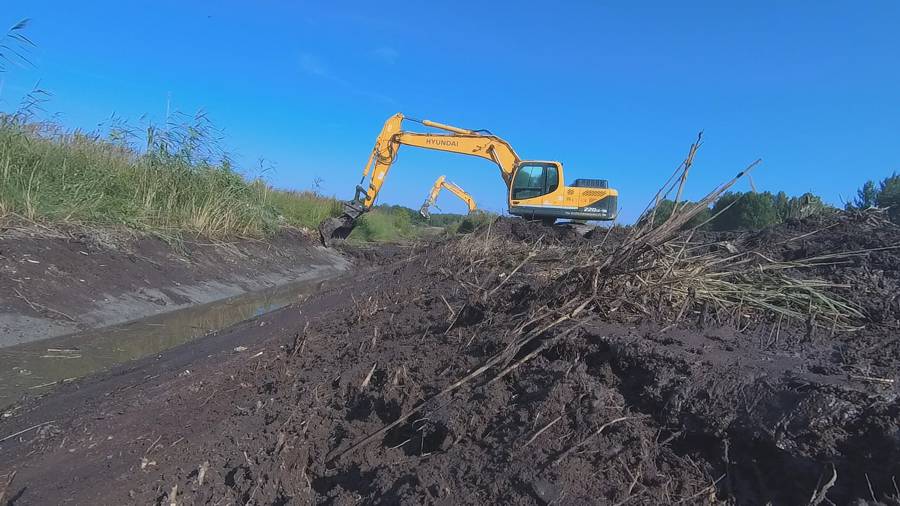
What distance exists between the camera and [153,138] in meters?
10.2

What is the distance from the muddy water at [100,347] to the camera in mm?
4512

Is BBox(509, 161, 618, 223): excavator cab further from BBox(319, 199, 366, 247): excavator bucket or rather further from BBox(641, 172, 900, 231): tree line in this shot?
BBox(319, 199, 366, 247): excavator bucket

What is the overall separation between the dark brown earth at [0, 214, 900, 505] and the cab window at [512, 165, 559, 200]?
1059cm

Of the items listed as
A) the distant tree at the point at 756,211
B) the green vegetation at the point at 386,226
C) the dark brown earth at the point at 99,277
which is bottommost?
the dark brown earth at the point at 99,277

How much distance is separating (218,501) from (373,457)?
71 cm

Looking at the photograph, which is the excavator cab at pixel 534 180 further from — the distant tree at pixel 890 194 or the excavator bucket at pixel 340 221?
the distant tree at pixel 890 194

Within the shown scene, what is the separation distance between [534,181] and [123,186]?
32.5ft

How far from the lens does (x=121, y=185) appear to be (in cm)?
897

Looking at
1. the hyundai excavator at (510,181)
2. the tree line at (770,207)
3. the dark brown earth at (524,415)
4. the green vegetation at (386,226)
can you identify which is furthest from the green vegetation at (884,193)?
the green vegetation at (386,226)

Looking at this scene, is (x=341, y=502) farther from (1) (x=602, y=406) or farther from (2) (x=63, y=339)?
(2) (x=63, y=339)

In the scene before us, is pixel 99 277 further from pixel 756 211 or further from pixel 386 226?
pixel 386 226

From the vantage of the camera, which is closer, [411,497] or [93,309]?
[411,497]

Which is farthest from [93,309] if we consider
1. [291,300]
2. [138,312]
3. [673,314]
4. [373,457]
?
[673,314]

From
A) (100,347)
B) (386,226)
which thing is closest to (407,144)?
(386,226)
